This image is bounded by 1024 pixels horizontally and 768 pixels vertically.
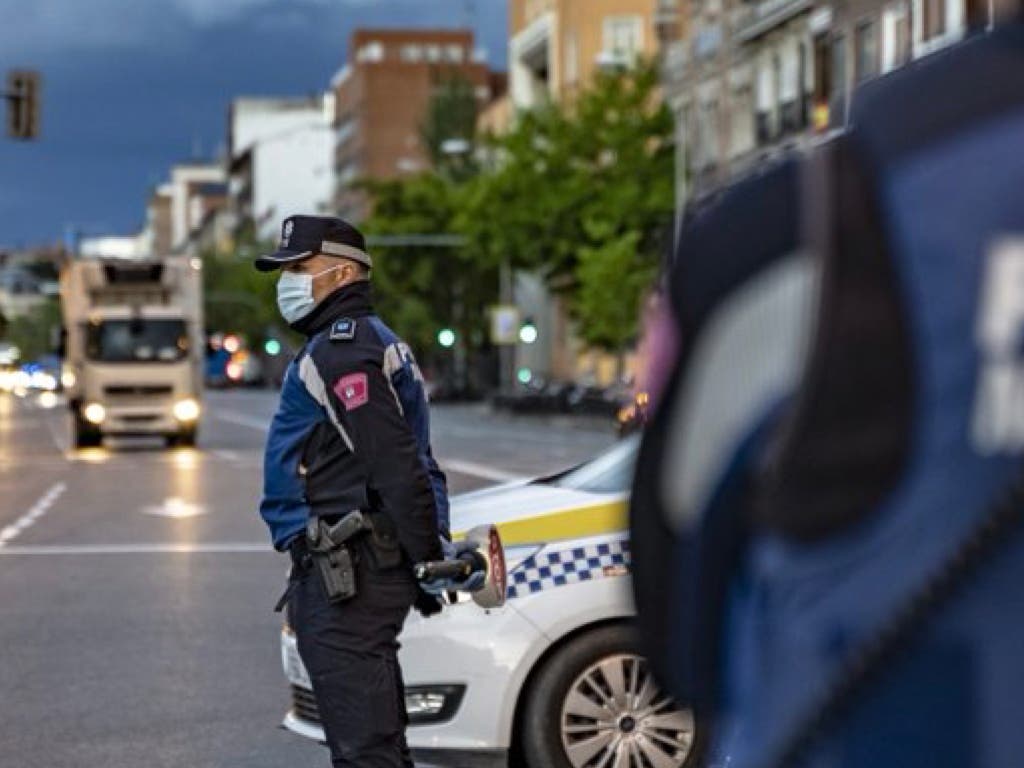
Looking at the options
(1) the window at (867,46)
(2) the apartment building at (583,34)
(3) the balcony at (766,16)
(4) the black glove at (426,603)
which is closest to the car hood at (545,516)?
(4) the black glove at (426,603)

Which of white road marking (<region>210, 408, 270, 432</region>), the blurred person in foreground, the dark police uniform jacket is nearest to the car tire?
white road marking (<region>210, 408, 270, 432</region>)

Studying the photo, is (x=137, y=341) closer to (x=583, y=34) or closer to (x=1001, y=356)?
(x=1001, y=356)

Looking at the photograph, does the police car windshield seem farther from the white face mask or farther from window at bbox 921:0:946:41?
window at bbox 921:0:946:41

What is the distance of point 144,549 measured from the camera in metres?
20.6

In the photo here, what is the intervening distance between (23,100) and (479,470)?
58.6ft

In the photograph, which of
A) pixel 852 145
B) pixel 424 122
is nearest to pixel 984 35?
pixel 852 145

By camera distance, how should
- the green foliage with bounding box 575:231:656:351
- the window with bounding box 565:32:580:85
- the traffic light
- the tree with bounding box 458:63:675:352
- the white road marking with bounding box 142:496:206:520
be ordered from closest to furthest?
the white road marking with bounding box 142:496:206:520 → the traffic light → the green foliage with bounding box 575:231:656:351 → the tree with bounding box 458:63:675:352 → the window with bounding box 565:32:580:85

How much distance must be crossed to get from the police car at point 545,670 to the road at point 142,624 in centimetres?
164

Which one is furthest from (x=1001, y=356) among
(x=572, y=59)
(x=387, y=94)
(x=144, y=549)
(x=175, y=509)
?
(x=387, y=94)

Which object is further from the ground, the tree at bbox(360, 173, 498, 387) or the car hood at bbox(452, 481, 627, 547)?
the tree at bbox(360, 173, 498, 387)

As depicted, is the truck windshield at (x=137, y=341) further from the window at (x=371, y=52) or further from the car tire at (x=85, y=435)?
the window at (x=371, y=52)

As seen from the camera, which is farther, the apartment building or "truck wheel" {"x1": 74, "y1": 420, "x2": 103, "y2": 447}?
the apartment building

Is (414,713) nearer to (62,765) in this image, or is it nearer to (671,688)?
(62,765)

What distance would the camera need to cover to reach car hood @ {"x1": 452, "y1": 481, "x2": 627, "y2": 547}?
7953mm
